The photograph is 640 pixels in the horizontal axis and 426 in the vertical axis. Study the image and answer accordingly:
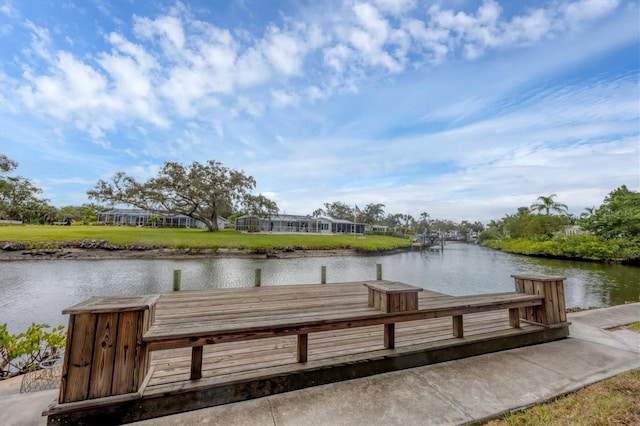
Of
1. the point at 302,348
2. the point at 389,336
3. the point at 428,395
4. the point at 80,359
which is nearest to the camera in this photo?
the point at 80,359

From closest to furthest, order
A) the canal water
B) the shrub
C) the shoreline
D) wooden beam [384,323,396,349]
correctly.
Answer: wooden beam [384,323,396,349] < the shrub < the canal water < the shoreline

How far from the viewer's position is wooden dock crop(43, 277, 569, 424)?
182 centimetres

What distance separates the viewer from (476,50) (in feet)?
33.7

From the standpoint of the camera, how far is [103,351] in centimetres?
184

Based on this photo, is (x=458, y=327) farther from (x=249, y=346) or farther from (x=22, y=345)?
(x=22, y=345)

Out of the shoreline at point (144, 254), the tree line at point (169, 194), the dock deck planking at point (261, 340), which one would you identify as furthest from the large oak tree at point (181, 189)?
the dock deck planking at point (261, 340)

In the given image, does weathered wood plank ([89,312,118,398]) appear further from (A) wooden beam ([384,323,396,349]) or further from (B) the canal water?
(B) the canal water

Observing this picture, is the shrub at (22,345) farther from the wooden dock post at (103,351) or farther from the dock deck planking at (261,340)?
the wooden dock post at (103,351)

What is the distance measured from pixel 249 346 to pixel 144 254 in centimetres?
1970

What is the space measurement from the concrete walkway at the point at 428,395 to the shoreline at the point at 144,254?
1768 centimetres

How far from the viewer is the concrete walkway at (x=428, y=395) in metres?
1.97

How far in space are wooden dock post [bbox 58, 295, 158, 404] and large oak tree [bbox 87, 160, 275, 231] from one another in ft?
103

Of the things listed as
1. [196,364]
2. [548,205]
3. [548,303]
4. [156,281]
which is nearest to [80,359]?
[196,364]

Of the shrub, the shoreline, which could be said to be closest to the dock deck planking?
the shrub
